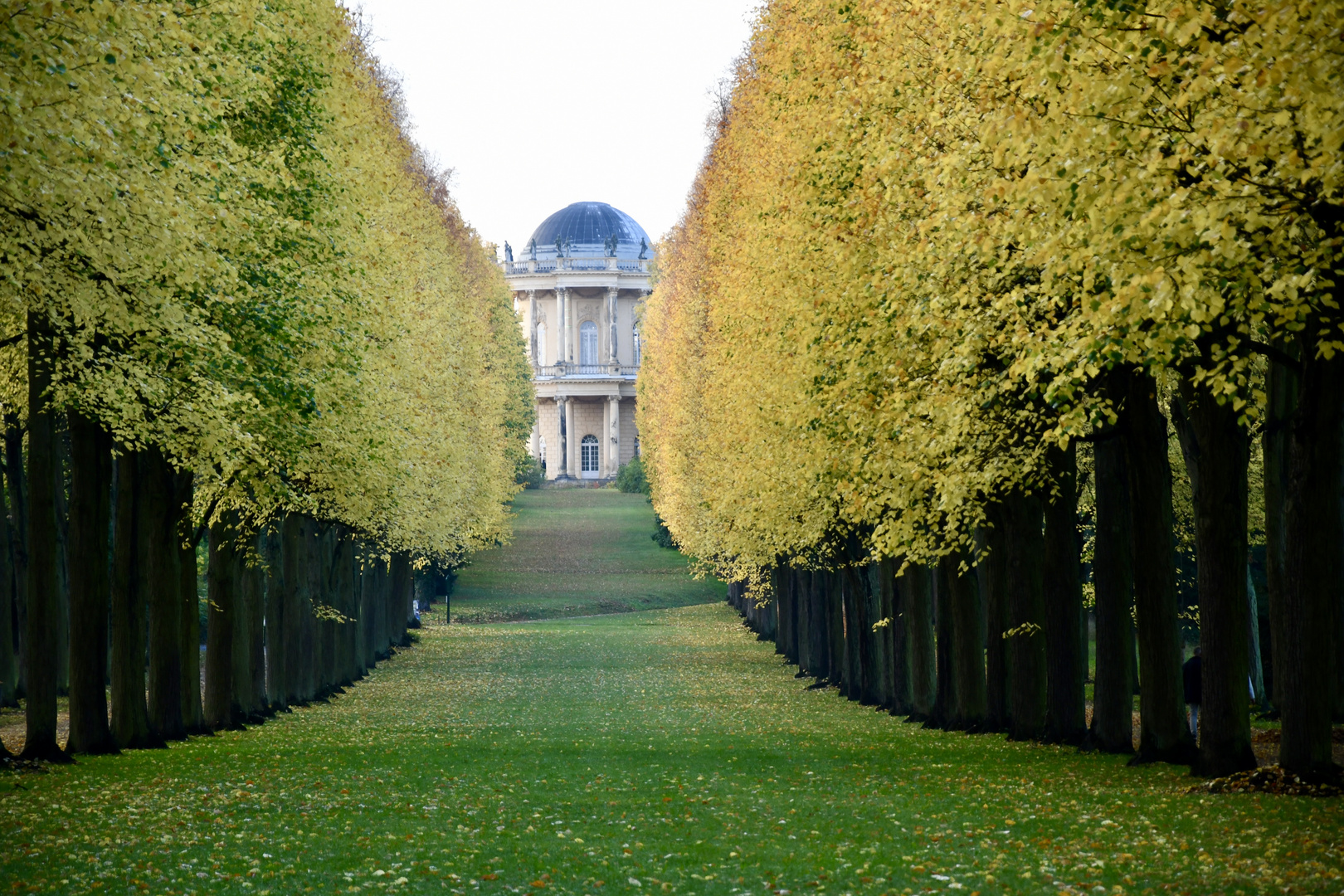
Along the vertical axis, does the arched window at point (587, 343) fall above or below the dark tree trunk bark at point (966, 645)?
above

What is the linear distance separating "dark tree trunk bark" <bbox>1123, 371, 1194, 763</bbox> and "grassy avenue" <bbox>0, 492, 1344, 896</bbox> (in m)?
0.83

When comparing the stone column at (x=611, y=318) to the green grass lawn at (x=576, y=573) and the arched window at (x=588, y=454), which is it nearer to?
the arched window at (x=588, y=454)

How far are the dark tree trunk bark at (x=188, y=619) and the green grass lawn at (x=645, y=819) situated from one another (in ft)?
2.54

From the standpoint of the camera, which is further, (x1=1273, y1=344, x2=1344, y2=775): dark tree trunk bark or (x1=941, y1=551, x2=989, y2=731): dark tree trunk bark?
(x1=941, y1=551, x2=989, y2=731): dark tree trunk bark

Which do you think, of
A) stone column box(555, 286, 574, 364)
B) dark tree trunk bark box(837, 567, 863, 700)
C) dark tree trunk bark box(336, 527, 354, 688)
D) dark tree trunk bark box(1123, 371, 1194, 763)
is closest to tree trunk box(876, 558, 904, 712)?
dark tree trunk bark box(837, 567, 863, 700)

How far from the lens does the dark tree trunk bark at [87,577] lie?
57.6ft

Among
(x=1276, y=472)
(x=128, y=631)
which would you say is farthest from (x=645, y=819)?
(x=1276, y=472)

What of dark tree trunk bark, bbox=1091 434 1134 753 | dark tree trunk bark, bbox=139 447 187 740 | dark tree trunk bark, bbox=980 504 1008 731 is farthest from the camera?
dark tree trunk bark, bbox=980 504 1008 731

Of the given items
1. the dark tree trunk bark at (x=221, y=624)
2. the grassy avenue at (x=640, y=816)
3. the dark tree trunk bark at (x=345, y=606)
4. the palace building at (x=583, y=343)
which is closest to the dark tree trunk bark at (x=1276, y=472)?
the grassy avenue at (x=640, y=816)

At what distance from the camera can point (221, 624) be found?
78.5 ft

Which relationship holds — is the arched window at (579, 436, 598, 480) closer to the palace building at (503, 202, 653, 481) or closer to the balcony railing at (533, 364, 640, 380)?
the palace building at (503, 202, 653, 481)

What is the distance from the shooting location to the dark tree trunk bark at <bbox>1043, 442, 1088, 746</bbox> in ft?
63.0

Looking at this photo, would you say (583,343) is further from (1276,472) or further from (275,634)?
(1276,472)

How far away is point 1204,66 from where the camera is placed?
903 centimetres
